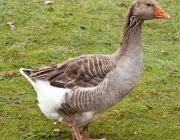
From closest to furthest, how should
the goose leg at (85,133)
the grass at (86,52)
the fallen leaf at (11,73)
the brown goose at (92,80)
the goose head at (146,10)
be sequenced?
the brown goose at (92,80) → the goose head at (146,10) → the goose leg at (85,133) → the grass at (86,52) → the fallen leaf at (11,73)

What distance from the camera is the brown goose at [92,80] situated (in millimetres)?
5305

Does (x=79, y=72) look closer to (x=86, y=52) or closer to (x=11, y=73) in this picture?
(x=11, y=73)

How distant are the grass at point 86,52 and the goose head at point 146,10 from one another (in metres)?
1.73

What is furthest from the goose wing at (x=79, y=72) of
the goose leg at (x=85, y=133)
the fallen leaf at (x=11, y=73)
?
the fallen leaf at (x=11, y=73)

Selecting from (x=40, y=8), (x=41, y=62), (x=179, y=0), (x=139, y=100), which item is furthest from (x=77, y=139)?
(x=179, y=0)

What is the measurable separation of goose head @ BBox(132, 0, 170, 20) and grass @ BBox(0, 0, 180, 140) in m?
1.73

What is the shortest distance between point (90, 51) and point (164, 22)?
8.06ft

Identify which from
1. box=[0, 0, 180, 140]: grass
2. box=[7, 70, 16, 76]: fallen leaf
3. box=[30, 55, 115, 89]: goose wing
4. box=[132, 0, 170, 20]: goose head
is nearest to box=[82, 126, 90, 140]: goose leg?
box=[0, 0, 180, 140]: grass

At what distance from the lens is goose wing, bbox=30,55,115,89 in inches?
212

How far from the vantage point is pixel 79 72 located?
544 cm

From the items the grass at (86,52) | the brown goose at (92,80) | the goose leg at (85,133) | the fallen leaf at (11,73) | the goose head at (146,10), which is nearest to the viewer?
the brown goose at (92,80)

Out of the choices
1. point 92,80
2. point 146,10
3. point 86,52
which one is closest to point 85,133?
point 92,80

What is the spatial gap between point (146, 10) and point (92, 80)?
114cm

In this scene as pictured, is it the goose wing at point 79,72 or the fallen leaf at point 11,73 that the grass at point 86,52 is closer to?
the fallen leaf at point 11,73
